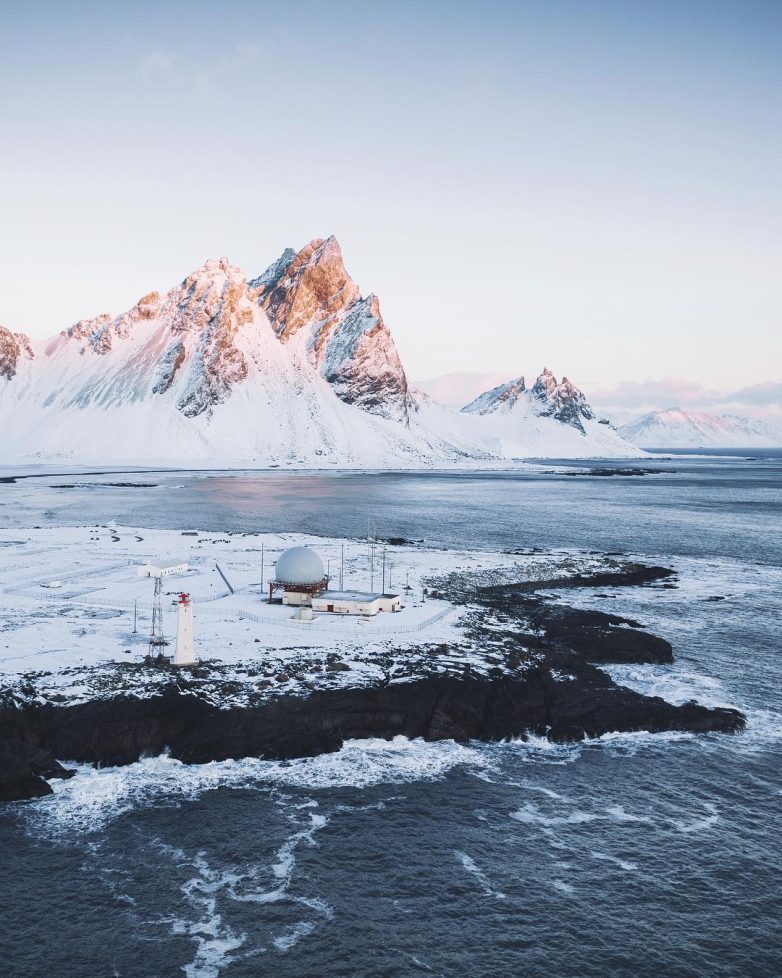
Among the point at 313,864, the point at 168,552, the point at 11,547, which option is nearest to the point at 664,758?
the point at 313,864

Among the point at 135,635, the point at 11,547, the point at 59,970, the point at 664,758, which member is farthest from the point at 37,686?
the point at 11,547

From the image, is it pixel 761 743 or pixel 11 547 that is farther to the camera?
pixel 11 547

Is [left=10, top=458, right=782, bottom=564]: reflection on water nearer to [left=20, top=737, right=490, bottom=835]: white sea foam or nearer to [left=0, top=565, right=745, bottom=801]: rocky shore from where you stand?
[left=0, top=565, right=745, bottom=801]: rocky shore

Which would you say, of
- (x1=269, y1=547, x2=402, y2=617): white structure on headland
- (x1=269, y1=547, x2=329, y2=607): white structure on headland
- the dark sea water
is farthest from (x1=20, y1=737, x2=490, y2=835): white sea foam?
(x1=269, y1=547, x2=329, y2=607): white structure on headland

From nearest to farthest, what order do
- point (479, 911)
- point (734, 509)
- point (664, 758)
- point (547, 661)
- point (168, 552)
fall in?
point (479, 911)
point (664, 758)
point (547, 661)
point (168, 552)
point (734, 509)

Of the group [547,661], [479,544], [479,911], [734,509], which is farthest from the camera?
[734,509]

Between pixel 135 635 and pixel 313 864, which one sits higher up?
pixel 135 635

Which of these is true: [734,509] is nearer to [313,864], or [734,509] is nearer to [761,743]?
[761,743]
